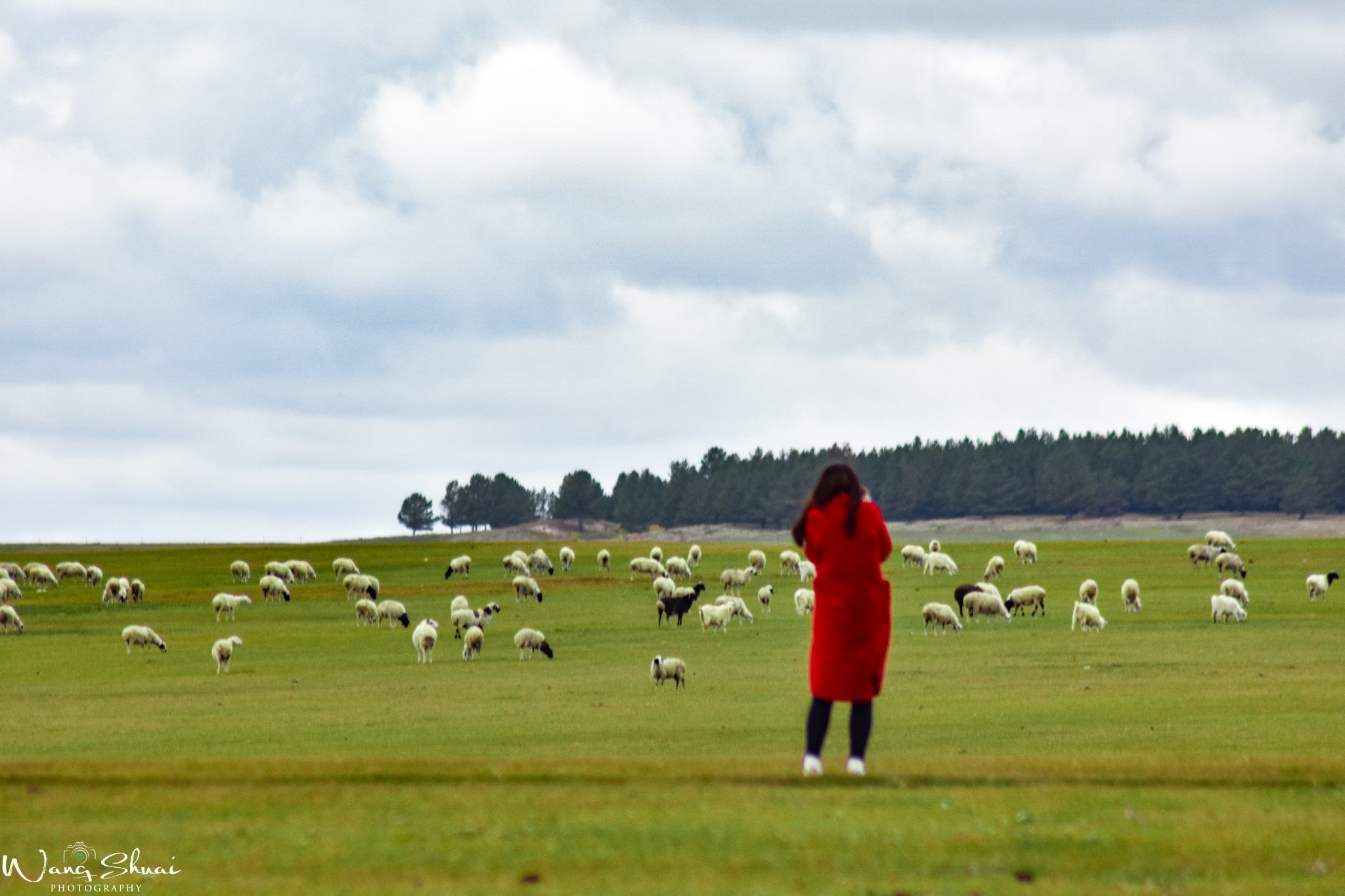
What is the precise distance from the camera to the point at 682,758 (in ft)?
51.8

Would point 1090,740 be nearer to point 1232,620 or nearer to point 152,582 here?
point 1232,620

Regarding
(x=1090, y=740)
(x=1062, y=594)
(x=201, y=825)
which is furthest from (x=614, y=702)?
(x=1062, y=594)

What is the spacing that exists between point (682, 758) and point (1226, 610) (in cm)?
3371

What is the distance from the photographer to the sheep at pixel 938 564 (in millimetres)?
68438

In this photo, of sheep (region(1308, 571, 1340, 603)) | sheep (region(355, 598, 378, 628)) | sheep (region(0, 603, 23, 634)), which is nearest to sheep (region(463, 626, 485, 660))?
sheep (region(355, 598, 378, 628))

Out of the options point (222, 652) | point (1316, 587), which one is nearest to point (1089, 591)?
point (1316, 587)

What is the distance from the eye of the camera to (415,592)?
67.8 m

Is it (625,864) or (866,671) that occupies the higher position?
(866,671)

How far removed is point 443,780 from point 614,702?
1680 centimetres

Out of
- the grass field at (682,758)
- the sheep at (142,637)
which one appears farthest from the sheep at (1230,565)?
the sheep at (142,637)

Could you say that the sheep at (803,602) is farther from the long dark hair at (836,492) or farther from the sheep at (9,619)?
the long dark hair at (836,492)

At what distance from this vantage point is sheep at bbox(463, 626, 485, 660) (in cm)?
4072

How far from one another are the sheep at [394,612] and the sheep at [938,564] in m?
26.4

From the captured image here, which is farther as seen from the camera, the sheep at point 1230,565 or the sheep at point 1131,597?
the sheep at point 1230,565
